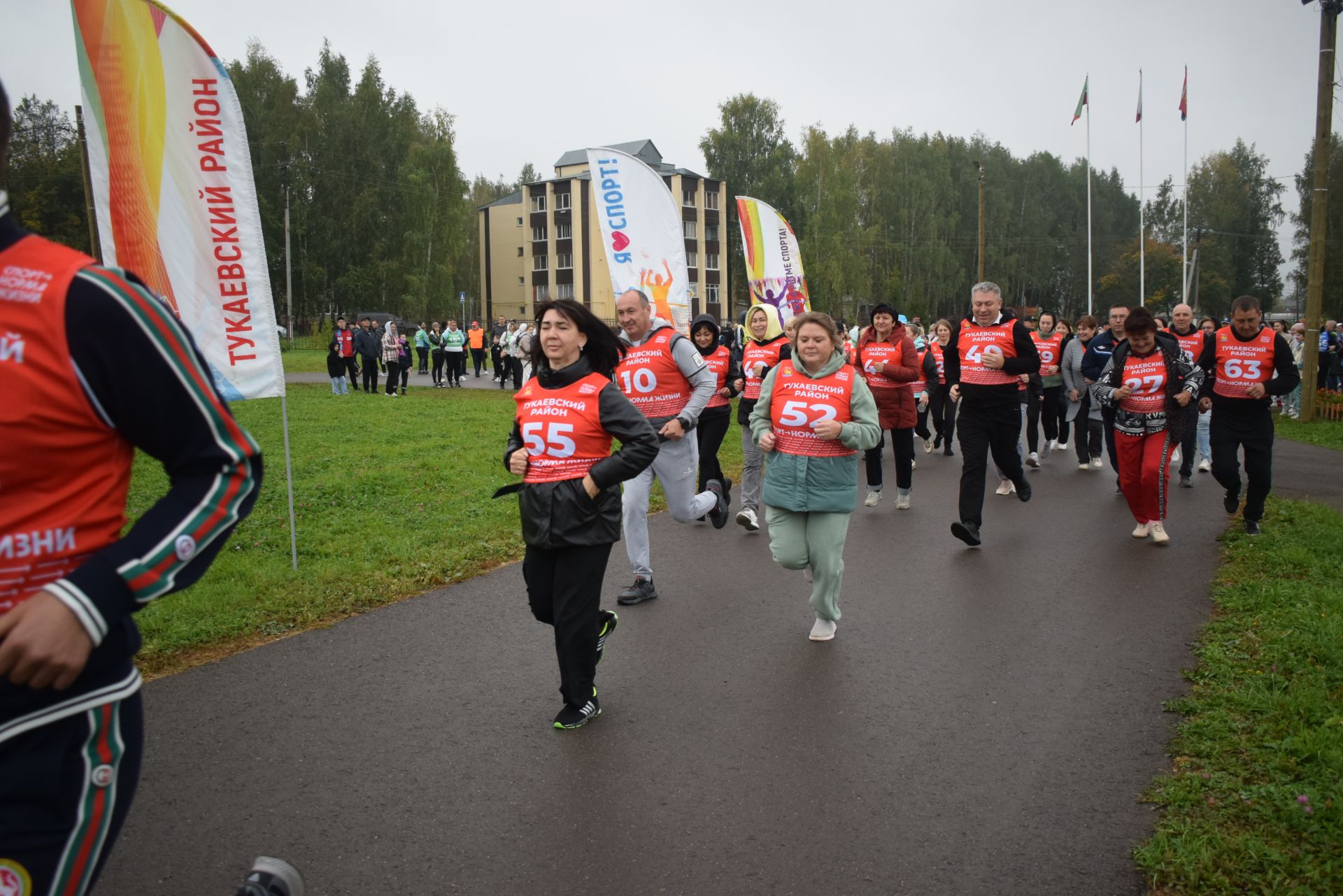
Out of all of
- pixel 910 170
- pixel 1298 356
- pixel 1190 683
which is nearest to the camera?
pixel 1190 683

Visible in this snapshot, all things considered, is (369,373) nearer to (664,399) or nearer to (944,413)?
(944,413)

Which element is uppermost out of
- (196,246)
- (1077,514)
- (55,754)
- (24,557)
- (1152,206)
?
(1152,206)

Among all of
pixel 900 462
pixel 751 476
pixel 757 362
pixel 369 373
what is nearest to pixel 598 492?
pixel 751 476

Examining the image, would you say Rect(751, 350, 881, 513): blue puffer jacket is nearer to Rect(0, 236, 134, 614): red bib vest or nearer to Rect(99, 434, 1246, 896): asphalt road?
Rect(99, 434, 1246, 896): asphalt road

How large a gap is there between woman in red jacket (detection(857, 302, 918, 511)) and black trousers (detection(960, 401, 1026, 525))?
1.27 metres

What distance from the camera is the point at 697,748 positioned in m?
4.48

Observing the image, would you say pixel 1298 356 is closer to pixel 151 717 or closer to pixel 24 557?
pixel 151 717

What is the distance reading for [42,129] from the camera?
6272 cm

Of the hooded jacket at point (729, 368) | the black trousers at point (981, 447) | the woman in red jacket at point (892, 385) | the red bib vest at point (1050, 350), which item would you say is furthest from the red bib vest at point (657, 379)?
the red bib vest at point (1050, 350)

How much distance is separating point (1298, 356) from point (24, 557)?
25.2 meters

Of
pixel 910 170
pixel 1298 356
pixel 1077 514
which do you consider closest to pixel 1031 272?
pixel 910 170

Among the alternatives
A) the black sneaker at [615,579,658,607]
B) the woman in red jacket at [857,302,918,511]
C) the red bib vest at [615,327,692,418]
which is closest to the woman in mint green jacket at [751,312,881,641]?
the black sneaker at [615,579,658,607]

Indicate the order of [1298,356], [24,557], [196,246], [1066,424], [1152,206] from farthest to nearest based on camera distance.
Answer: [1152,206]
[1298,356]
[1066,424]
[196,246]
[24,557]

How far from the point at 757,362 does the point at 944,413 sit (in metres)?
5.67
